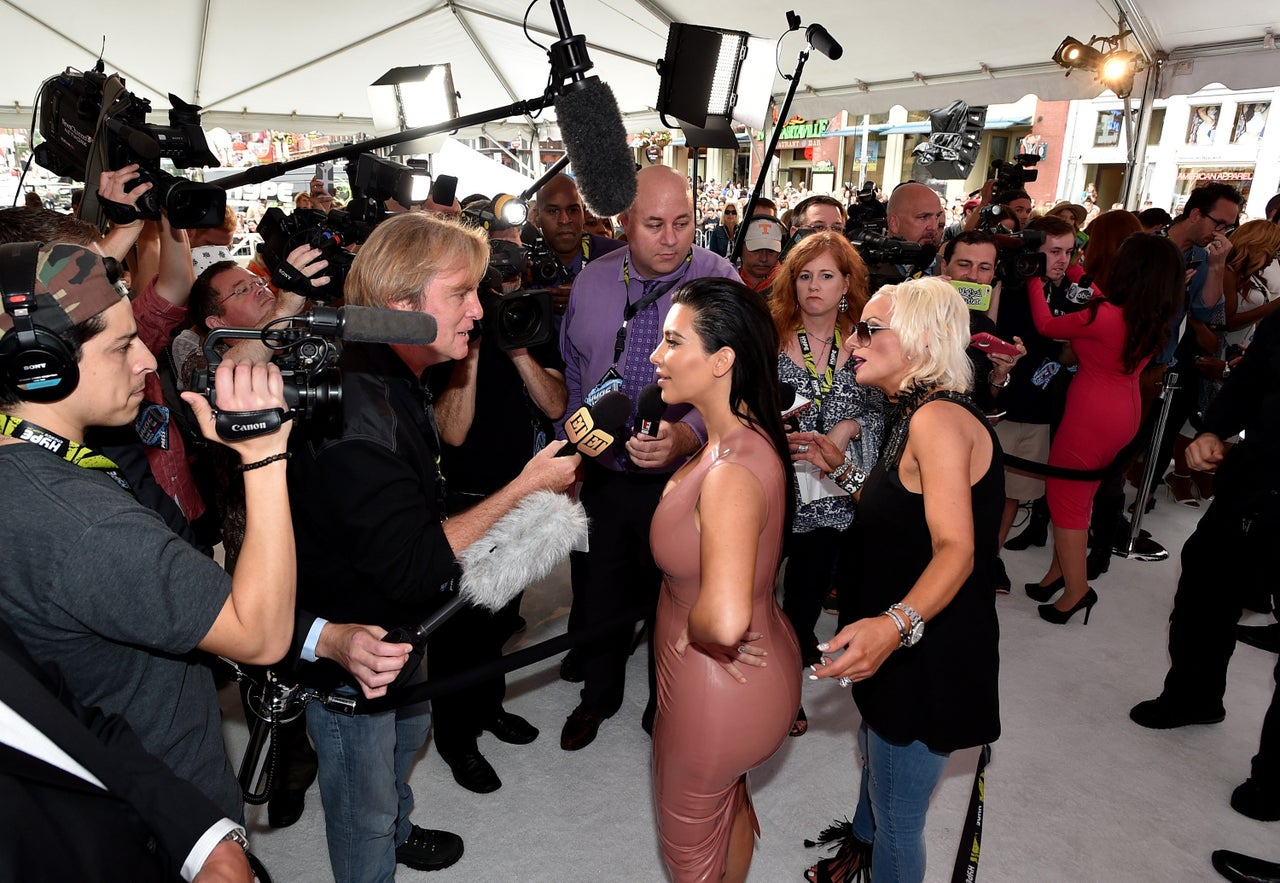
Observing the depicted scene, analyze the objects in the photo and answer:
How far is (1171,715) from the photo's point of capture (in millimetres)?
3031

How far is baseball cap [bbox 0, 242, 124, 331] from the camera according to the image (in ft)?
3.62

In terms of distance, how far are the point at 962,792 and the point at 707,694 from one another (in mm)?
1602

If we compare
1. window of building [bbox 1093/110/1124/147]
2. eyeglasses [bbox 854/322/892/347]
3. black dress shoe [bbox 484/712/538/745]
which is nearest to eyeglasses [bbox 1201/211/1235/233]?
eyeglasses [bbox 854/322/892/347]

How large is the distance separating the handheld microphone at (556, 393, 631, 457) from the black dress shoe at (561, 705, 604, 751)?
1563mm

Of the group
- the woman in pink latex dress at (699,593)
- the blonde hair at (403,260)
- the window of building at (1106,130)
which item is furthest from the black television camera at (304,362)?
the window of building at (1106,130)

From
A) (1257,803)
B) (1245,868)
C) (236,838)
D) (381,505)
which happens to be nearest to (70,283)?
(381,505)

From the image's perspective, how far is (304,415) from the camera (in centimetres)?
123

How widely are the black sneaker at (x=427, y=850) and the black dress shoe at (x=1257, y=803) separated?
2.66 metres

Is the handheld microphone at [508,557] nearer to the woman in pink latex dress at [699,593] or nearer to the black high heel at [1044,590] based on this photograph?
the woman in pink latex dress at [699,593]

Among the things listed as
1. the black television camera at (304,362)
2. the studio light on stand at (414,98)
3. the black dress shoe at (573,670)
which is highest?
the studio light on stand at (414,98)

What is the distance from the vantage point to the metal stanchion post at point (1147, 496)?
410 centimetres

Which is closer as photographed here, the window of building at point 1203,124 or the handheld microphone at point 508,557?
the handheld microphone at point 508,557

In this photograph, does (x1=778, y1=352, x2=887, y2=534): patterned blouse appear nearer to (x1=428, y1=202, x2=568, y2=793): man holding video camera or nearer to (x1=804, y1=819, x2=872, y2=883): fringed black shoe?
(x1=428, y1=202, x2=568, y2=793): man holding video camera

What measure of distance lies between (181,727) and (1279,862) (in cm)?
314
